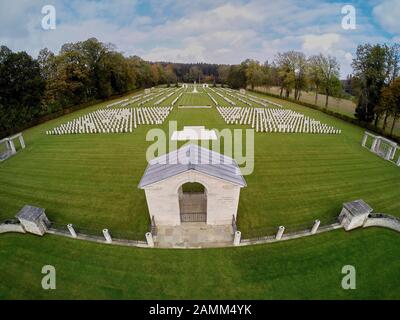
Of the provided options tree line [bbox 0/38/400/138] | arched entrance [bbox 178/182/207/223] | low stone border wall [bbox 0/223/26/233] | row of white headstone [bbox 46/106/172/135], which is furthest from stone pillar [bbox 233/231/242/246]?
tree line [bbox 0/38/400/138]

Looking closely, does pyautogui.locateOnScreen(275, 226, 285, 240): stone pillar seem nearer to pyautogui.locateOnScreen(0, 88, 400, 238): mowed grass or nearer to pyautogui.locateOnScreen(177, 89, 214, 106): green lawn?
pyautogui.locateOnScreen(0, 88, 400, 238): mowed grass

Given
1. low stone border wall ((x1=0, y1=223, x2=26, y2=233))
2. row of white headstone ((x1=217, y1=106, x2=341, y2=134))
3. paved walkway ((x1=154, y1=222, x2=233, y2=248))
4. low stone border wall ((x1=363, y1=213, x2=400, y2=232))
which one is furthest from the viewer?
row of white headstone ((x1=217, y1=106, x2=341, y2=134))

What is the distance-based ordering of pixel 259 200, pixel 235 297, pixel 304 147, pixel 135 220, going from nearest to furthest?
pixel 235 297, pixel 135 220, pixel 259 200, pixel 304 147

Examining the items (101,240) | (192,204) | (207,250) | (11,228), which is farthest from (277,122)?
(11,228)

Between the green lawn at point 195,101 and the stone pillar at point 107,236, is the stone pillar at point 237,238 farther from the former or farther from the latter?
the green lawn at point 195,101
